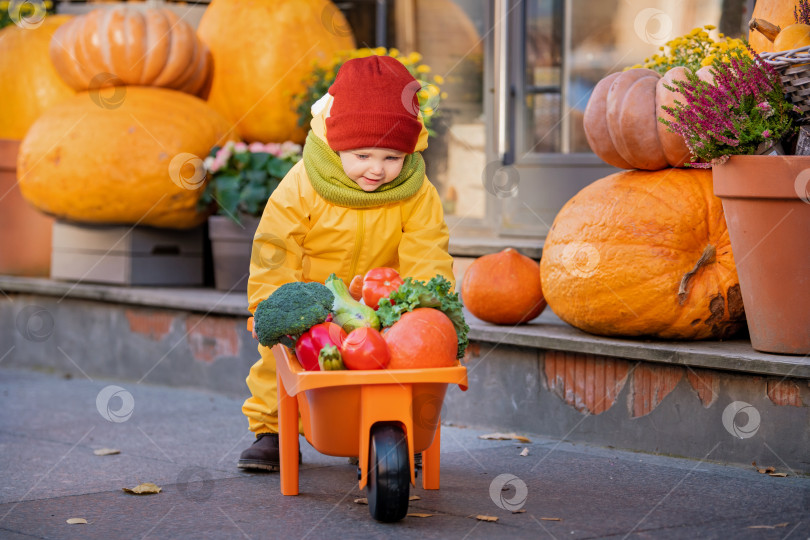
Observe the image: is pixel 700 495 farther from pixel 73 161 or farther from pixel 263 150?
pixel 73 161

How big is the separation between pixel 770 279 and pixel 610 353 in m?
0.64

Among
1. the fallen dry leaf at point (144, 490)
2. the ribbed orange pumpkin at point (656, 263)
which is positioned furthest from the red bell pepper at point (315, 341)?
the ribbed orange pumpkin at point (656, 263)

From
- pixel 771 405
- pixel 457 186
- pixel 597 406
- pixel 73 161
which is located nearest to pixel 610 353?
pixel 597 406

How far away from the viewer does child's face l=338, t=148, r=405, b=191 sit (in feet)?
9.80

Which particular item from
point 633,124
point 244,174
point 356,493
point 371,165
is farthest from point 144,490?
point 244,174

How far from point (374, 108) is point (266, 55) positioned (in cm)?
323

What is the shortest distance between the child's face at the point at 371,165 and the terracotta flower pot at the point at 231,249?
7.72 ft

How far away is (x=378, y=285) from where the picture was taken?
2.78m

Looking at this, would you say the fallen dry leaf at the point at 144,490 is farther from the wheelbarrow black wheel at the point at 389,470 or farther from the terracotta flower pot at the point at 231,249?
the terracotta flower pot at the point at 231,249

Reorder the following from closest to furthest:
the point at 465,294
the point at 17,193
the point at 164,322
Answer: the point at 465,294
the point at 164,322
the point at 17,193

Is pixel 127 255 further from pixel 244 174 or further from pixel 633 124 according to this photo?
pixel 633 124

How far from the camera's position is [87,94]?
575 cm

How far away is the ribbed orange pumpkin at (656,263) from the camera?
3.56 metres

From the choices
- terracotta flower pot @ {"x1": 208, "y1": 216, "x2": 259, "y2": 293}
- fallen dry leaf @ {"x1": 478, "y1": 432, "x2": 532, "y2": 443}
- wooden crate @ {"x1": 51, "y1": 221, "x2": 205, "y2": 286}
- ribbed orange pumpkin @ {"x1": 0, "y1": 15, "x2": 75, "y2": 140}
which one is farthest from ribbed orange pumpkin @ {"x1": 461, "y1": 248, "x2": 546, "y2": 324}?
ribbed orange pumpkin @ {"x1": 0, "y1": 15, "x2": 75, "y2": 140}
